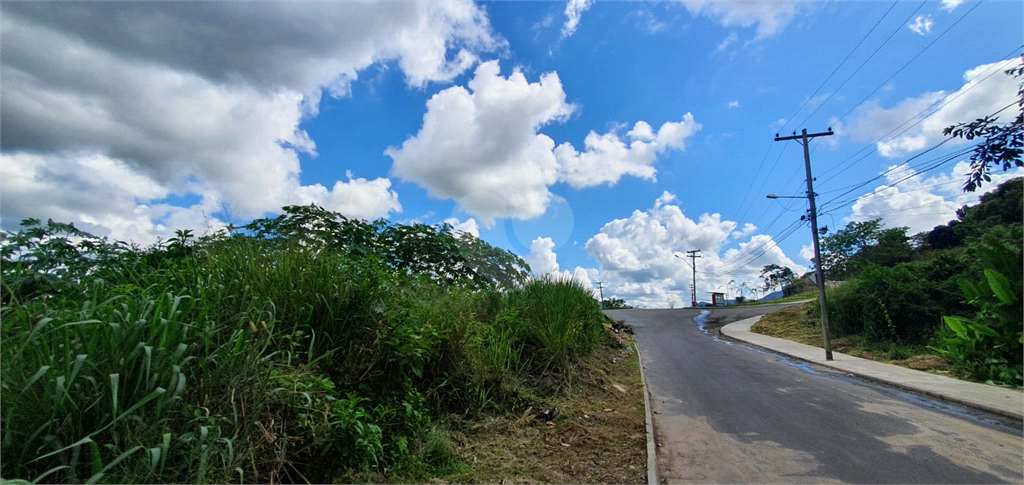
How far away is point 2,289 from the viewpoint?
11.7ft

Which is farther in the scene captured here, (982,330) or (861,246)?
(861,246)

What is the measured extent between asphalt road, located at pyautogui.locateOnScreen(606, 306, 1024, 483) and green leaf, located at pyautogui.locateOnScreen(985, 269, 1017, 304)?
11.2 feet

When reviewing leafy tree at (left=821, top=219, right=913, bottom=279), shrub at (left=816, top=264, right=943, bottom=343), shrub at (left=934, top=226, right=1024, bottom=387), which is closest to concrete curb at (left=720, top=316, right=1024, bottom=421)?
shrub at (left=934, top=226, right=1024, bottom=387)

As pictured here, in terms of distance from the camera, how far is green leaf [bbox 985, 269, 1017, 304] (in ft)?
34.2

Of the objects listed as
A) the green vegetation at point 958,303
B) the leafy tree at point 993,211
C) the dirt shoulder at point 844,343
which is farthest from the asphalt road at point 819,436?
the leafy tree at point 993,211

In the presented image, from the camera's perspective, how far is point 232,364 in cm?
330

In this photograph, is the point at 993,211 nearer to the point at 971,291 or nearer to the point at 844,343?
the point at 844,343

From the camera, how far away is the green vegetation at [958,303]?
1073 cm

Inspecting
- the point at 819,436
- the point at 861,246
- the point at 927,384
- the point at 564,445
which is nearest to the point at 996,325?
the point at 927,384

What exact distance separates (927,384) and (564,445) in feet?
33.1

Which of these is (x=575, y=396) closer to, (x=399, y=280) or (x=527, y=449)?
(x=527, y=449)

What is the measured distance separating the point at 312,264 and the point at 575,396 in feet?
15.0

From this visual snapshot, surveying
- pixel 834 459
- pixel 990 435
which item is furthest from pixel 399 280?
pixel 990 435

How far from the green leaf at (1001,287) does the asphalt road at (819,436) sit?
342 centimetres
